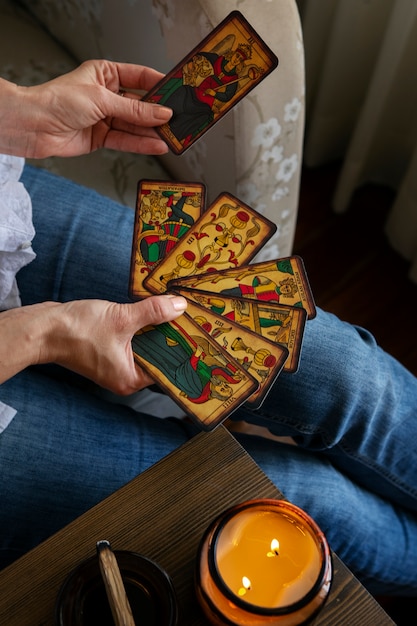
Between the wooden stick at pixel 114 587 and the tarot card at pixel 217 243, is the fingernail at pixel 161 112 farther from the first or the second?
the wooden stick at pixel 114 587

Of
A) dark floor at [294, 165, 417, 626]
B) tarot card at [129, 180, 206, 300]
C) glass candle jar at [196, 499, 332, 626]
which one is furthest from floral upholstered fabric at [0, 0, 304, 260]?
glass candle jar at [196, 499, 332, 626]

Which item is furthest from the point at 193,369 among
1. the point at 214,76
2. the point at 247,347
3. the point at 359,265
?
the point at 359,265

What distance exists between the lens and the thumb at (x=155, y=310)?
2.48 feet

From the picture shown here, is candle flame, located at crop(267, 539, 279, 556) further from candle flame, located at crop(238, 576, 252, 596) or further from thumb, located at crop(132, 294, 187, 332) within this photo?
thumb, located at crop(132, 294, 187, 332)

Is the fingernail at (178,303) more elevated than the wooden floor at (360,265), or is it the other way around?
the fingernail at (178,303)

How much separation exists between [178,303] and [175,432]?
21cm

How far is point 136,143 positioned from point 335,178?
927 mm

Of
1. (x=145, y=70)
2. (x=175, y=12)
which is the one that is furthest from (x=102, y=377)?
(x=175, y=12)

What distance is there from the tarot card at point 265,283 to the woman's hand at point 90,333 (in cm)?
8

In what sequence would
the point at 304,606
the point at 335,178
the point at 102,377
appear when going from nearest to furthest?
the point at 304,606, the point at 102,377, the point at 335,178

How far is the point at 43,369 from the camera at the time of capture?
938 mm

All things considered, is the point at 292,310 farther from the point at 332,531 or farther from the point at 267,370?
the point at 332,531

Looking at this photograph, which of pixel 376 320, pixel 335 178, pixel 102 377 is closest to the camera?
pixel 102 377

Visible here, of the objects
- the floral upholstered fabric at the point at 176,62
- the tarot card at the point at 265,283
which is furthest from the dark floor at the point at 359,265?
the tarot card at the point at 265,283
